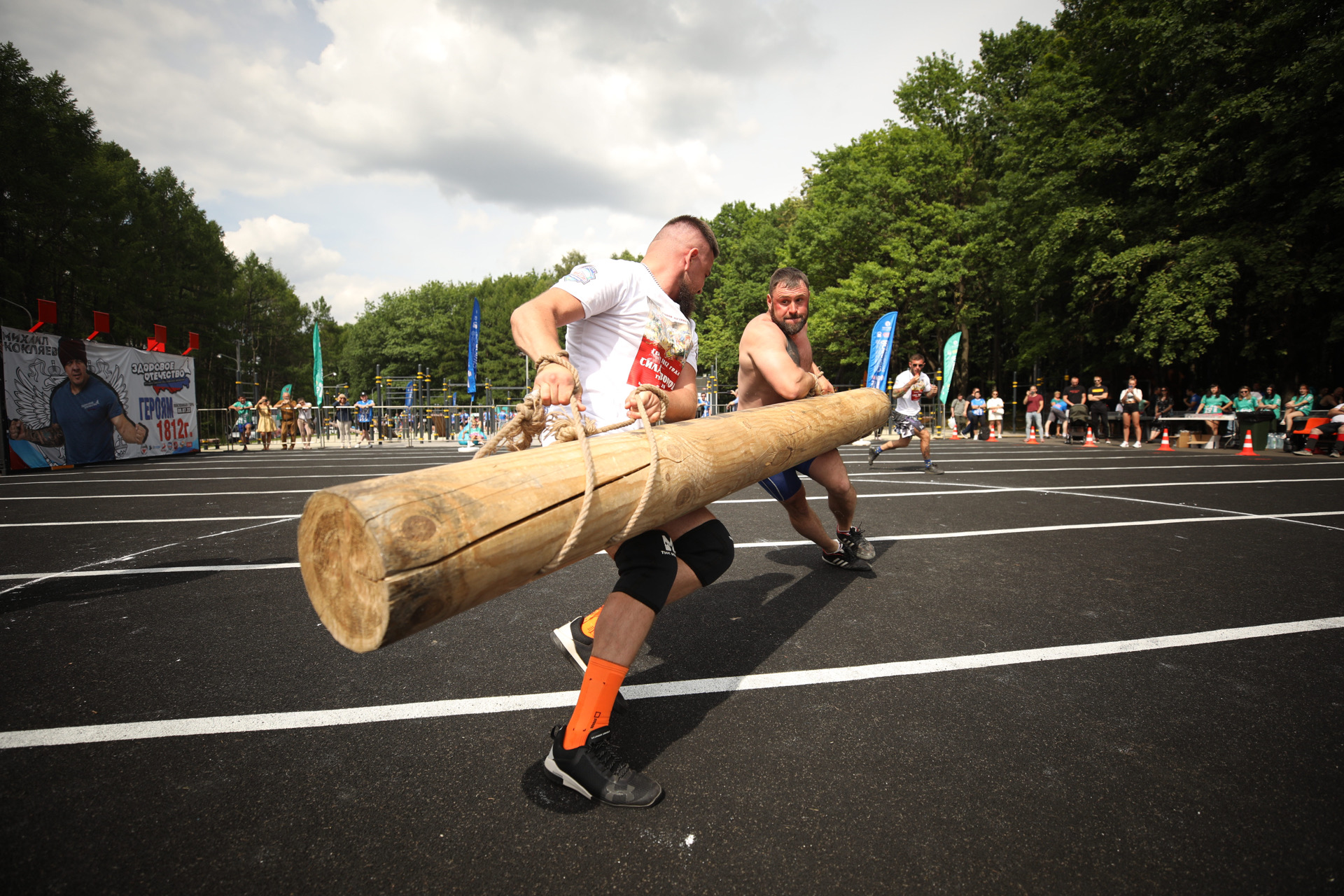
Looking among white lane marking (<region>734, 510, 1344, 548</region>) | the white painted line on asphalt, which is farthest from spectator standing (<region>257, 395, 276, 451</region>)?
white lane marking (<region>734, 510, 1344, 548</region>)

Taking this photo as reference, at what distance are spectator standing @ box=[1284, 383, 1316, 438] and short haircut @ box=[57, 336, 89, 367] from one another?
24703mm

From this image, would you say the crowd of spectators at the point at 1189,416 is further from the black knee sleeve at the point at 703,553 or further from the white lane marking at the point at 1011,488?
the black knee sleeve at the point at 703,553

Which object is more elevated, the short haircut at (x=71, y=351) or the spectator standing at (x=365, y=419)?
the short haircut at (x=71, y=351)

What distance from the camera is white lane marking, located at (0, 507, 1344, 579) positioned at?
404cm

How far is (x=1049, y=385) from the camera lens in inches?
1133

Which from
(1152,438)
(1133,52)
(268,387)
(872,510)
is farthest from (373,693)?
(268,387)

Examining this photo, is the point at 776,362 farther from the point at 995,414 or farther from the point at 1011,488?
the point at 995,414

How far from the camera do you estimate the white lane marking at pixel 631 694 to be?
81.7 inches

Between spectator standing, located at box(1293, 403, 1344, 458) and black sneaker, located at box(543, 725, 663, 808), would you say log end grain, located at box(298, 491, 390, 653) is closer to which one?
black sneaker, located at box(543, 725, 663, 808)

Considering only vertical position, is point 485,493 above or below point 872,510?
above

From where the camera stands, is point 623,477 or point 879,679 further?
point 879,679

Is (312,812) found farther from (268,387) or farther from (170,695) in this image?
(268,387)

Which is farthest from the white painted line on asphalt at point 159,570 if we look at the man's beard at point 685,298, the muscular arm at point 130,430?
the muscular arm at point 130,430

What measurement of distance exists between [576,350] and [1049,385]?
32.1m
